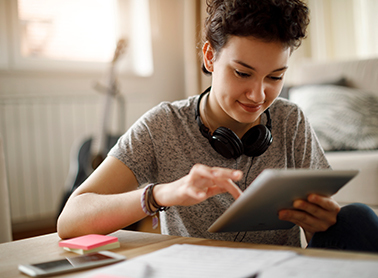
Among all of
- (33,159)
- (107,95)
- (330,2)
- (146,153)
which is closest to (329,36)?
(330,2)

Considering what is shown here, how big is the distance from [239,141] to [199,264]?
489 millimetres

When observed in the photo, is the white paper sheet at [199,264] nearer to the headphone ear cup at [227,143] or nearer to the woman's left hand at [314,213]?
the woman's left hand at [314,213]

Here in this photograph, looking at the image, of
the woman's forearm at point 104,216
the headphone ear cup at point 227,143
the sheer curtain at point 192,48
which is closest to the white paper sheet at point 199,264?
the woman's forearm at point 104,216

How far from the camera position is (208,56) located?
3.59 feet

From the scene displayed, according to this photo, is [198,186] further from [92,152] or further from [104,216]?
[92,152]

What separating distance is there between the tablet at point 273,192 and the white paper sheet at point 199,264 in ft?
0.25

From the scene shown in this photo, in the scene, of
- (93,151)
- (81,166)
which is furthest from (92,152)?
(81,166)

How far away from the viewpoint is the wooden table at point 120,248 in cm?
58

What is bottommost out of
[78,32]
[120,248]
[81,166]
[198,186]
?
[81,166]

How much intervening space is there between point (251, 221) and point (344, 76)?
1822mm

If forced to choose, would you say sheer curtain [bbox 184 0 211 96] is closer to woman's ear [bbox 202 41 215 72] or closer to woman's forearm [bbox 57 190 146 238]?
woman's ear [bbox 202 41 215 72]

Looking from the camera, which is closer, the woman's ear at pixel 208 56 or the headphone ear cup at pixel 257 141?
the headphone ear cup at pixel 257 141

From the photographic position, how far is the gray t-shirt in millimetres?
990

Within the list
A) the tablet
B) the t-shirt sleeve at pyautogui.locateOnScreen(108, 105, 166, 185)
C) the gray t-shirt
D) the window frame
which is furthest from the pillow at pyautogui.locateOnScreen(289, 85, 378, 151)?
the window frame
